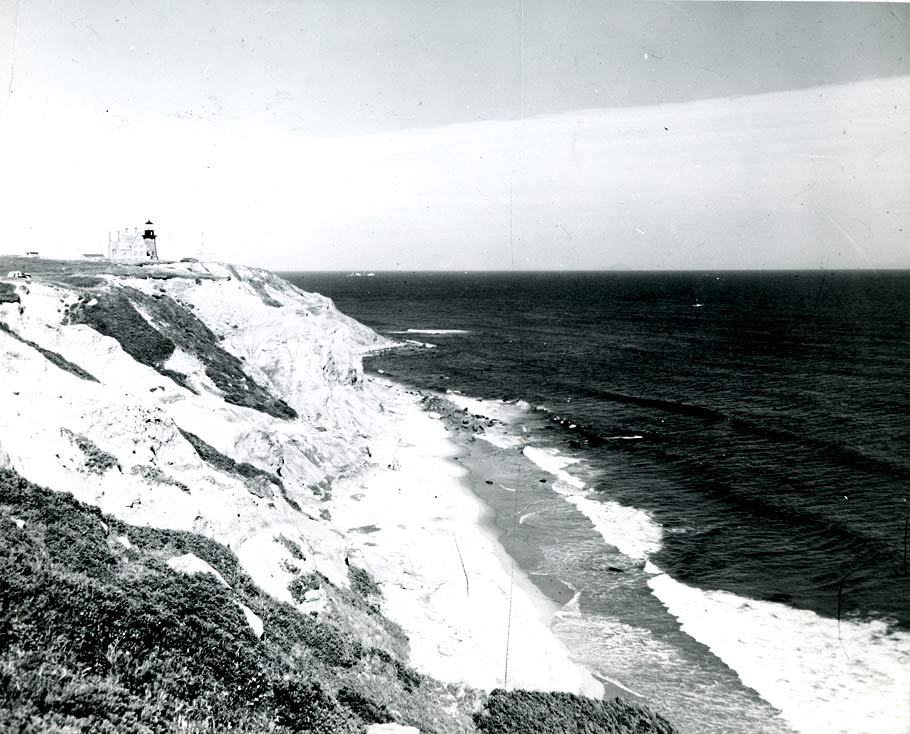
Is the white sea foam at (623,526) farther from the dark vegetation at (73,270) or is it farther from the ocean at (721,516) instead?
the dark vegetation at (73,270)

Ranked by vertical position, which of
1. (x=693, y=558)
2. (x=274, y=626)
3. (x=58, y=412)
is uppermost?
(x=58, y=412)

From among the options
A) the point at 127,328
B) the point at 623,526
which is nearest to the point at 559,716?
the point at 623,526

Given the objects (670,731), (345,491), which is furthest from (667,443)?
(670,731)

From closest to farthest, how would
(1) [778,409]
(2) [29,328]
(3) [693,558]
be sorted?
(2) [29,328], (3) [693,558], (1) [778,409]

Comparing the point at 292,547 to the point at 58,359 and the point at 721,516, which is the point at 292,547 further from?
the point at 721,516

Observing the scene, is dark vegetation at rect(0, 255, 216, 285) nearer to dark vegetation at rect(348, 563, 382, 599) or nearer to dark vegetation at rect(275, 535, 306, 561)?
dark vegetation at rect(275, 535, 306, 561)

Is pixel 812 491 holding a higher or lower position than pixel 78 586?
lower

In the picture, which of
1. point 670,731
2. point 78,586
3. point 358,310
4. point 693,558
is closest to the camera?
point 78,586

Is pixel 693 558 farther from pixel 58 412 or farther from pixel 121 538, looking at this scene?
pixel 58 412
